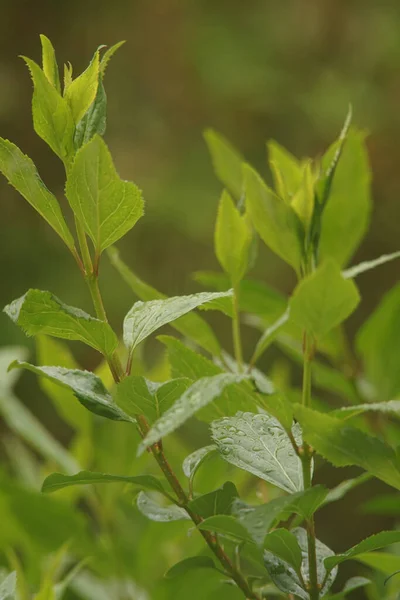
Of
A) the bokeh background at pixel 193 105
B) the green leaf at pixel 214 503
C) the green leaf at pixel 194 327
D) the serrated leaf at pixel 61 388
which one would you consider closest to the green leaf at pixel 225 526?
the green leaf at pixel 214 503

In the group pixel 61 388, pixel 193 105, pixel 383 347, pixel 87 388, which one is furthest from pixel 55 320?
pixel 193 105

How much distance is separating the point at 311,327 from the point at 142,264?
82.3 inches

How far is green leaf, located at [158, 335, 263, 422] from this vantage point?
1.11 ft

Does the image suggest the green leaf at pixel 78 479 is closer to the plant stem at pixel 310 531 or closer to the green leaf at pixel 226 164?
the plant stem at pixel 310 531

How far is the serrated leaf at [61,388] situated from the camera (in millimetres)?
531

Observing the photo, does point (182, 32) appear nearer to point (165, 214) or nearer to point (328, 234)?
point (165, 214)

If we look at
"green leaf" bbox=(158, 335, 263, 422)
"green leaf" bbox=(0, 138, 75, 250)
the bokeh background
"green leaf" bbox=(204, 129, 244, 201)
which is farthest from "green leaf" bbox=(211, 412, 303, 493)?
the bokeh background

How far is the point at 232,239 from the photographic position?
394 mm

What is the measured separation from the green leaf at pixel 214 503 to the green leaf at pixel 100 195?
0.36 ft

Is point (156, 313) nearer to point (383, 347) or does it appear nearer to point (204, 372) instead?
point (204, 372)

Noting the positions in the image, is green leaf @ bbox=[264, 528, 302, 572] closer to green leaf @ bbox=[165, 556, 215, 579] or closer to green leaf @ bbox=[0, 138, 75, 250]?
green leaf @ bbox=[165, 556, 215, 579]

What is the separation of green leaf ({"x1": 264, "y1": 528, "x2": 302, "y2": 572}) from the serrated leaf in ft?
0.75

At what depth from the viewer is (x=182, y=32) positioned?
2.58 metres

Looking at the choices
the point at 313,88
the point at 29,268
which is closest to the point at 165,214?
the point at 29,268
